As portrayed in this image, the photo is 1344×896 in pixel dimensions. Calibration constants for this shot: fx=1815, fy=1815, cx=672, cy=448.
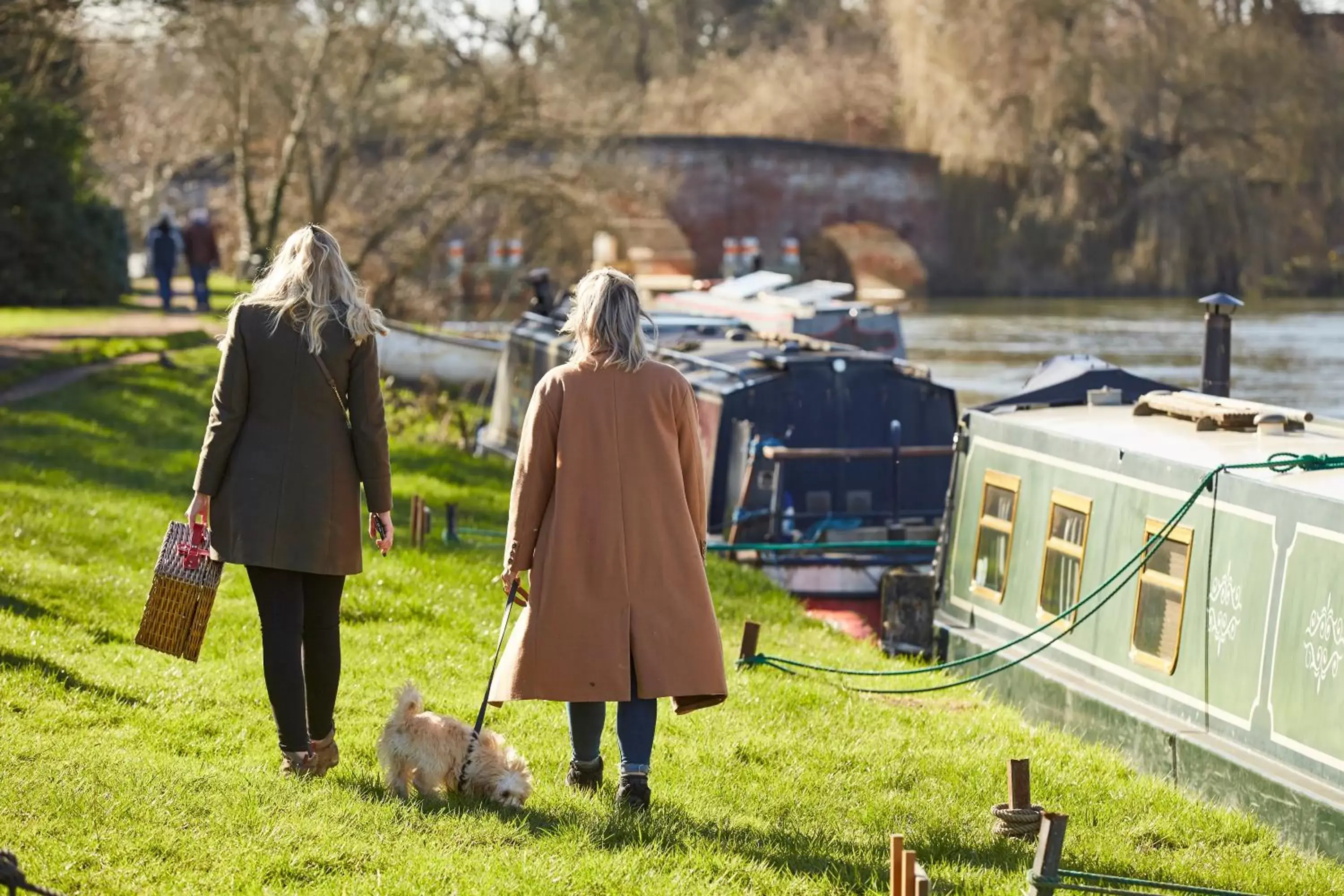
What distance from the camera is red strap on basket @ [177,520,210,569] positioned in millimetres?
5219

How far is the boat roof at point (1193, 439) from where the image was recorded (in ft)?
22.3

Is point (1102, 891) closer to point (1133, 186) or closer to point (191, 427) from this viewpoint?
point (191, 427)

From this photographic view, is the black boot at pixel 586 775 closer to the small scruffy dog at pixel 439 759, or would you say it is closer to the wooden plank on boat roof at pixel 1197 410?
the small scruffy dog at pixel 439 759

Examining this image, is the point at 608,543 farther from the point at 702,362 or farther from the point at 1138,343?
the point at 1138,343

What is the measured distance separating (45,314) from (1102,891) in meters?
22.5

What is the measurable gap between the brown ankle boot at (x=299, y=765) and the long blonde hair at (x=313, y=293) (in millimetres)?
1200

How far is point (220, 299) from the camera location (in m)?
29.8

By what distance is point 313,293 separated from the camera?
494cm

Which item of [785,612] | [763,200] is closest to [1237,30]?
[763,200]

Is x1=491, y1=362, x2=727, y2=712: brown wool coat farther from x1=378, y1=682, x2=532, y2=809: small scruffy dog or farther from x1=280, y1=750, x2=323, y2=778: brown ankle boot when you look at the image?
x1=280, y1=750, x2=323, y2=778: brown ankle boot

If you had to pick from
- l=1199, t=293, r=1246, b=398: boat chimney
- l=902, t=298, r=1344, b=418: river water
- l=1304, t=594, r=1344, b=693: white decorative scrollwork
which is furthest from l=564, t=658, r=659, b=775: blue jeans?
l=902, t=298, r=1344, b=418: river water

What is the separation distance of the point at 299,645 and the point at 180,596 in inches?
19.6

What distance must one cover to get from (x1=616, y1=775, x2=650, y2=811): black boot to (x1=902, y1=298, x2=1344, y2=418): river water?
1653 cm

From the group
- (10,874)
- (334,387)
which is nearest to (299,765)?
(334,387)
